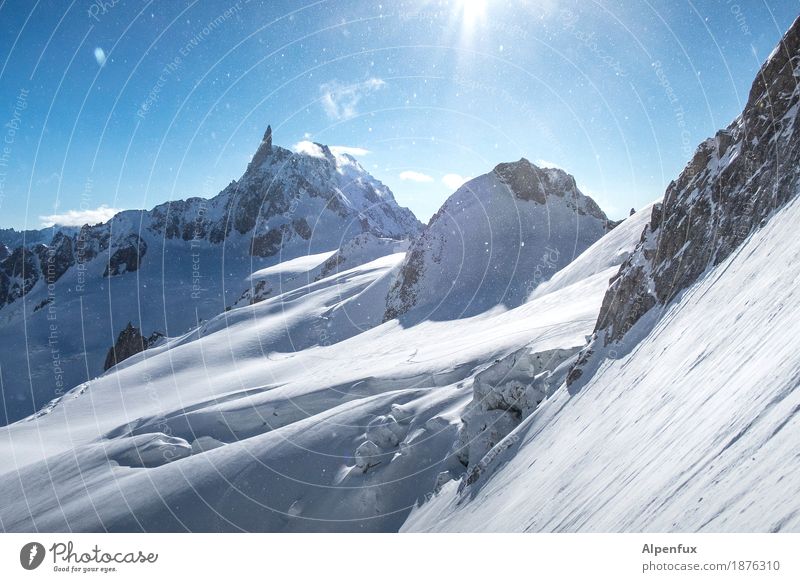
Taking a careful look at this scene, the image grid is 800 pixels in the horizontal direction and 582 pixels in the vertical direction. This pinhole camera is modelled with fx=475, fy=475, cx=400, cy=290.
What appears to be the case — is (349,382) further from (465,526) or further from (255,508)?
(465,526)

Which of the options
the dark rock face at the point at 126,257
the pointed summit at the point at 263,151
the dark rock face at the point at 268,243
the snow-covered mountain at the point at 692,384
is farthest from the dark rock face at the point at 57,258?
the snow-covered mountain at the point at 692,384

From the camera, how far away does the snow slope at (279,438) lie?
1614 cm

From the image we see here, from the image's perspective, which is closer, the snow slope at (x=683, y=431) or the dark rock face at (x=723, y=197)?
the snow slope at (x=683, y=431)

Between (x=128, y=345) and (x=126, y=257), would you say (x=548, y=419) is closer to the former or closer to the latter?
(x=128, y=345)

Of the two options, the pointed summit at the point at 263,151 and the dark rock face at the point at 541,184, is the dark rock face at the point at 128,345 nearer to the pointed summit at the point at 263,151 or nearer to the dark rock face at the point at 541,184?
the dark rock face at the point at 541,184

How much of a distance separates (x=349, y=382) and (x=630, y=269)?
15.3 meters

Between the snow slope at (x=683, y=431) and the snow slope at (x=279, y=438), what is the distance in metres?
3.19

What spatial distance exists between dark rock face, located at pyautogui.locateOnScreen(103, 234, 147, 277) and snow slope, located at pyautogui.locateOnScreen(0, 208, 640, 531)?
331 feet

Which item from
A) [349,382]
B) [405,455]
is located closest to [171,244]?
[349,382]

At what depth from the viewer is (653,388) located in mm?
9438

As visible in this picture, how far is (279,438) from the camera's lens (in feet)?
65.4

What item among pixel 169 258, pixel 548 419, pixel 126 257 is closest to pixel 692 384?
pixel 548 419
